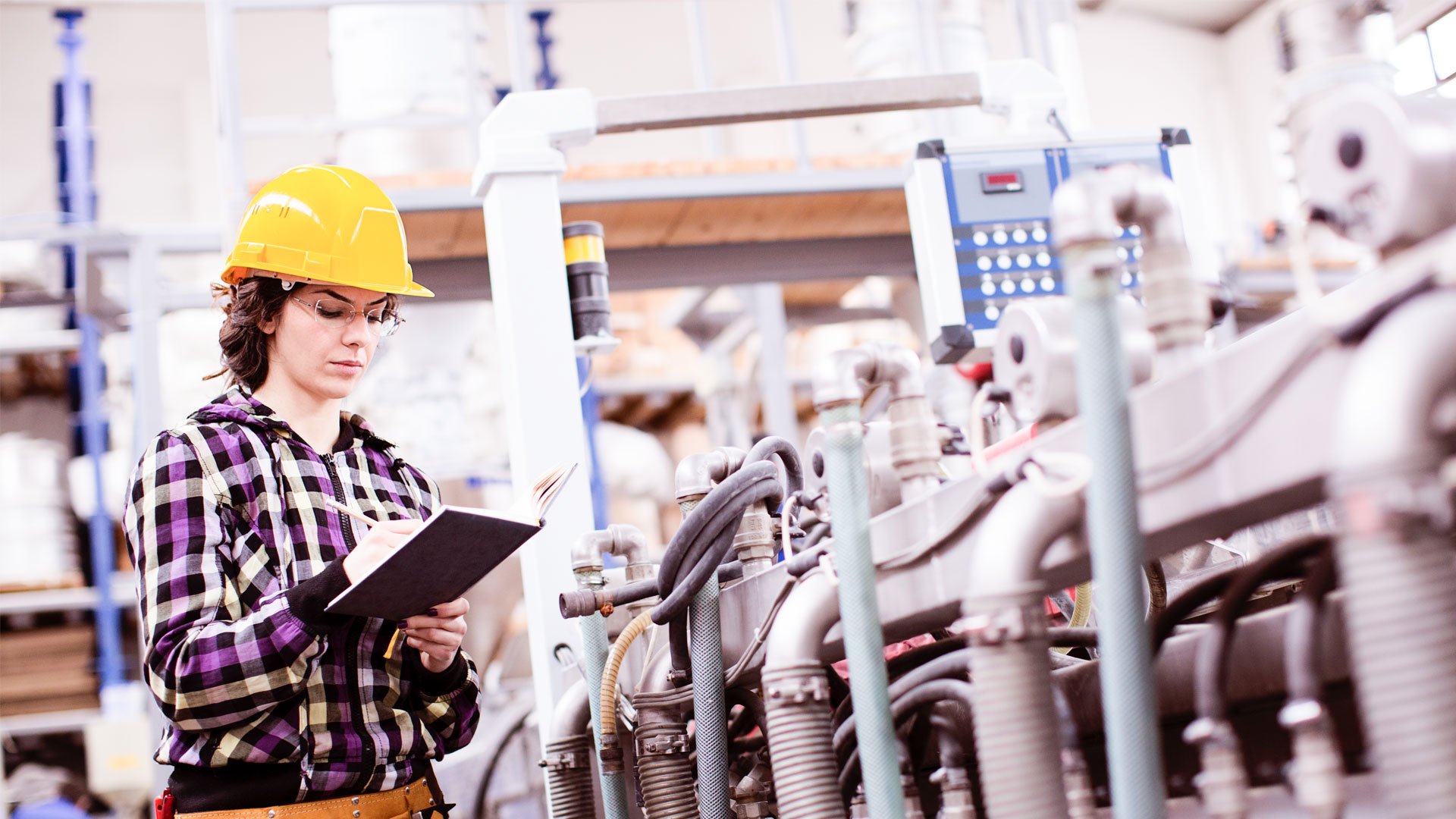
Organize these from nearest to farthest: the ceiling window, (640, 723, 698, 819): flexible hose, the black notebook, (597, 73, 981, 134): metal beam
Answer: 1. the black notebook
2. (640, 723, 698, 819): flexible hose
3. (597, 73, 981, 134): metal beam
4. the ceiling window

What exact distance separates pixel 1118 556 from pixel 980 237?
1630 millimetres

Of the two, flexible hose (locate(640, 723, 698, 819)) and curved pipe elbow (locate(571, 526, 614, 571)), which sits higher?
curved pipe elbow (locate(571, 526, 614, 571))

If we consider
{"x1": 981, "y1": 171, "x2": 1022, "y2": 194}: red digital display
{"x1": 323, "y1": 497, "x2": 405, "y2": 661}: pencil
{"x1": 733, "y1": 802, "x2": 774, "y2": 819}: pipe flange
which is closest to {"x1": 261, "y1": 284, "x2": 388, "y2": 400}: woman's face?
{"x1": 323, "y1": 497, "x2": 405, "y2": 661}: pencil

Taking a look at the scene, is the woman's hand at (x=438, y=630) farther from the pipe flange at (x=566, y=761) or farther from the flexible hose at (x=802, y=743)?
the flexible hose at (x=802, y=743)

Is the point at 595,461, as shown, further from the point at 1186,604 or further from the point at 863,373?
the point at 1186,604

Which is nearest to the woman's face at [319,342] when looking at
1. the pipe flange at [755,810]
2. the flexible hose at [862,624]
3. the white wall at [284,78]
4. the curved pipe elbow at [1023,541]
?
the pipe flange at [755,810]

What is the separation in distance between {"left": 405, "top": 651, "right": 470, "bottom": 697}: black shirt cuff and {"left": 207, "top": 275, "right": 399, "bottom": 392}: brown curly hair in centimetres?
36

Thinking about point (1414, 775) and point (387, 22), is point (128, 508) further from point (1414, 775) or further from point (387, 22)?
point (387, 22)

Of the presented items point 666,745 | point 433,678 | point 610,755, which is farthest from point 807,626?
point 433,678

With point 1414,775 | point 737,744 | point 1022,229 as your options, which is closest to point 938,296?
point 1022,229

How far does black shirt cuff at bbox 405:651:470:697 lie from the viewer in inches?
61.0

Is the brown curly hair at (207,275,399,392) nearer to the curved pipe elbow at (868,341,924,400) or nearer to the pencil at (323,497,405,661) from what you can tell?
the pencil at (323,497,405,661)

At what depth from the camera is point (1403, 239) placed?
639 millimetres

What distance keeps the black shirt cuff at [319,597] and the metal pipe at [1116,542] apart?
800 mm
